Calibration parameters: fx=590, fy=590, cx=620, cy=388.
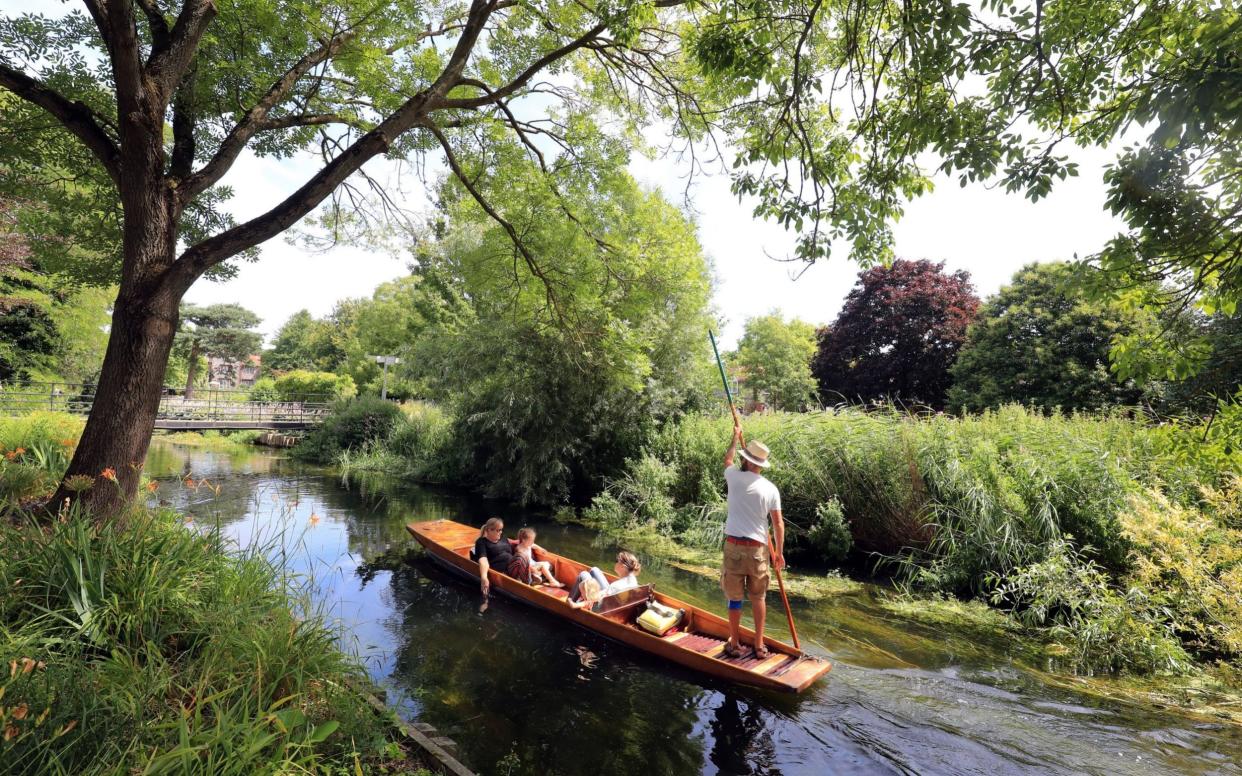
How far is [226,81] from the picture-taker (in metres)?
6.63

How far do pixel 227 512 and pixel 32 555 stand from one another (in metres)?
9.10

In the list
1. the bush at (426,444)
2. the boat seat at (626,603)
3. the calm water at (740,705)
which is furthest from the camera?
the bush at (426,444)

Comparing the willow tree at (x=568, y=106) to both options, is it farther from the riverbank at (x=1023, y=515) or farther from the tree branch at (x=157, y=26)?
the riverbank at (x=1023, y=515)

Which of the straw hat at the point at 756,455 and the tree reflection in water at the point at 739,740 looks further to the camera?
the straw hat at the point at 756,455

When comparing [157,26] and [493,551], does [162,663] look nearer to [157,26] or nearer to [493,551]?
[493,551]

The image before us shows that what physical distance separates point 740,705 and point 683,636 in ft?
3.49

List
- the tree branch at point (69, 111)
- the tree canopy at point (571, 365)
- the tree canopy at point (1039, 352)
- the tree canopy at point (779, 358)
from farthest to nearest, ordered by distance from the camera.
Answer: the tree canopy at point (779, 358)
the tree canopy at point (1039, 352)
the tree canopy at point (571, 365)
the tree branch at point (69, 111)

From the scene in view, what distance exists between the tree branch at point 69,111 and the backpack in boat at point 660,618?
618 centimetres

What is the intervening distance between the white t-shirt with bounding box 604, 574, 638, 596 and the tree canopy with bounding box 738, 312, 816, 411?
23332mm

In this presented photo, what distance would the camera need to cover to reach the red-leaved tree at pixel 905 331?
22.9 metres

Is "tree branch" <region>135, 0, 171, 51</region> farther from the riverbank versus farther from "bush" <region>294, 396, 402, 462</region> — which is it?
"bush" <region>294, 396, 402, 462</region>

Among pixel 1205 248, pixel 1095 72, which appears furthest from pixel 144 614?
pixel 1095 72

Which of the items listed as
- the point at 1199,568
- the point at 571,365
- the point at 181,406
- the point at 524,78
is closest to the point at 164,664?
the point at 524,78

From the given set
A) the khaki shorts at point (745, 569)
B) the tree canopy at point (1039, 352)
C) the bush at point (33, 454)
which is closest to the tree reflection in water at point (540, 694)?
the khaki shorts at point (745, 569)
